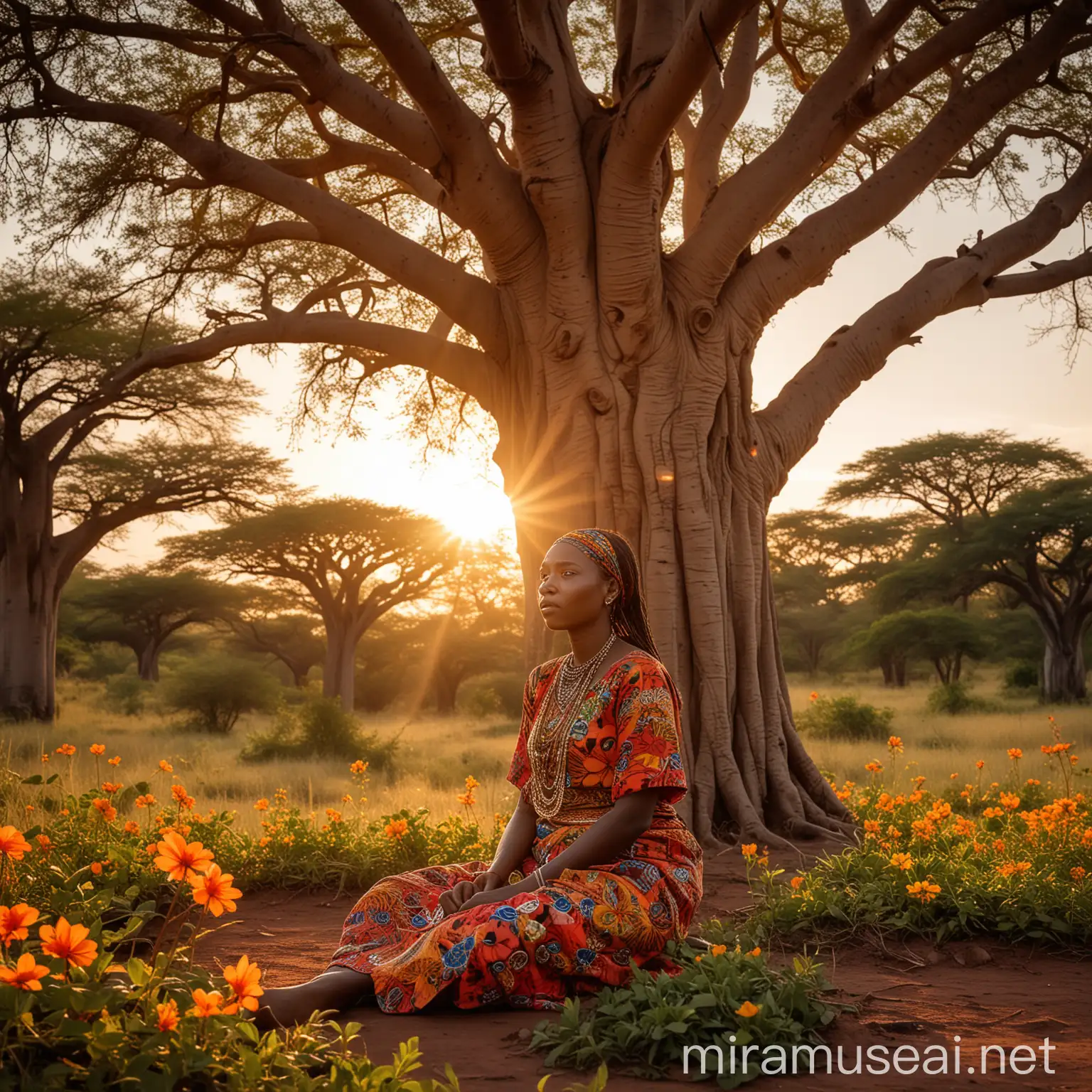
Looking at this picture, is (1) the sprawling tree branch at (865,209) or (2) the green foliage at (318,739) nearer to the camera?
(1) the sprawling tree branch at (865,209)

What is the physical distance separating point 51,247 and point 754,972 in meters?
7.37

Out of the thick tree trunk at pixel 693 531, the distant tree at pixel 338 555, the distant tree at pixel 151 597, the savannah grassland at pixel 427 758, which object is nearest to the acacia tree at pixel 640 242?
the thick tree trunk at pixel 693 531

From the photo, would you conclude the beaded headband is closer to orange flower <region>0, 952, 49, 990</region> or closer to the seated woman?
the seated woman

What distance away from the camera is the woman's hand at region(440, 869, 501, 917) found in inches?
130

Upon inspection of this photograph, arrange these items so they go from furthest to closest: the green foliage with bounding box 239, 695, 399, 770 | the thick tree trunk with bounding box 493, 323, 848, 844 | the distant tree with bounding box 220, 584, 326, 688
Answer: the distant tree with bounding box 220, 584, 326, 688, the green foliage with bounding box 239, 695, 399, 770, the thick tree trunk with bounding box 493, 323, 848, 844

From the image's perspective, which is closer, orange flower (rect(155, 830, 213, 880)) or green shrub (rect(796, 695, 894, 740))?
orange flower (rect(155, 830, 213, 880))

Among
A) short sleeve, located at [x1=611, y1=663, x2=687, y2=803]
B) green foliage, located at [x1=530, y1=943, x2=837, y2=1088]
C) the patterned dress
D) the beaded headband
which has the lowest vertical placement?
green foliage, located at [x1=530, y1=943, x2=837, y2=1088]

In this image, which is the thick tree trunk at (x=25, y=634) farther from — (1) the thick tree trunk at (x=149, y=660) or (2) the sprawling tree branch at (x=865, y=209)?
(1) the thick tree trunk at (x=149, y=660)

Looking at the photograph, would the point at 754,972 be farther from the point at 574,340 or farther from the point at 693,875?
the point at 574,340

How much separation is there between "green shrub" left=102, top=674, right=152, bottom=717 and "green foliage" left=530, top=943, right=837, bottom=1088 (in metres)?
20.9

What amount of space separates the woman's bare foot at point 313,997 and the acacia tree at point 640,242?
10.7 feet

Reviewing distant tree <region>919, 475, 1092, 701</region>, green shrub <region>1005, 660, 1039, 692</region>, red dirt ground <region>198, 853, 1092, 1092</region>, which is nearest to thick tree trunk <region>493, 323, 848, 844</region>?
red dirt ground <region>198, 853, 1092, 1092</region>

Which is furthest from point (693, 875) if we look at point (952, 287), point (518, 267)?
point (952, 287)

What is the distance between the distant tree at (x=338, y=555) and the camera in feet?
76.9
